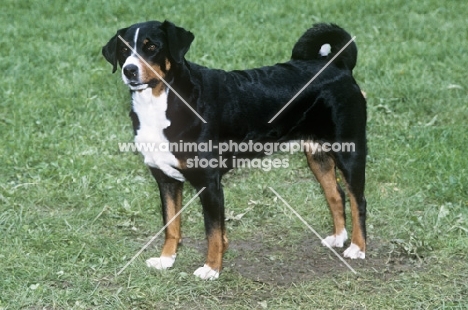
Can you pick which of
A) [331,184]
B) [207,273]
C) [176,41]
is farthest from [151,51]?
[331,184]

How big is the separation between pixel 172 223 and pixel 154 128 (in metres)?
0.71

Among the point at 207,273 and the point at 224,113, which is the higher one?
the point at 224,113

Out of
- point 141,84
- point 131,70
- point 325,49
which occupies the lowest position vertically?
point 325,49

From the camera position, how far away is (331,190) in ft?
15.8

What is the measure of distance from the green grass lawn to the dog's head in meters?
1.24

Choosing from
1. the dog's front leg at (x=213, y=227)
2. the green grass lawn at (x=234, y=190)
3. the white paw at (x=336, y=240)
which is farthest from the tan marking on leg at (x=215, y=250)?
the white paw at (x=336, y=240)

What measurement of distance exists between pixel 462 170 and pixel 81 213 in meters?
3.03

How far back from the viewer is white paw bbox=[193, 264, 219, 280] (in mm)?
4301

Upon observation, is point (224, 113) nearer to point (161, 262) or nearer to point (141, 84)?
point (141, 84)

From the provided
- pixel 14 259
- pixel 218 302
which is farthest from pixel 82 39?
pixel 218 302

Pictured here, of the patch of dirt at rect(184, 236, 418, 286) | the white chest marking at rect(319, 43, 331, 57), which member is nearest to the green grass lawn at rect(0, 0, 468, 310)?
the patch of dirt at rect(184, 236, 418, 286)

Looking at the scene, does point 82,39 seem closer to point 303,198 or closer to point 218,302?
point 303,198

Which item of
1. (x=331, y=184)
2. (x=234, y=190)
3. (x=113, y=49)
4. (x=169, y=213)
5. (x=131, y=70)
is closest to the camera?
(x=131, y=70)

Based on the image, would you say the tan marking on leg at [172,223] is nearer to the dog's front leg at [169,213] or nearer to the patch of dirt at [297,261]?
the dog's front leg at [169,213]
